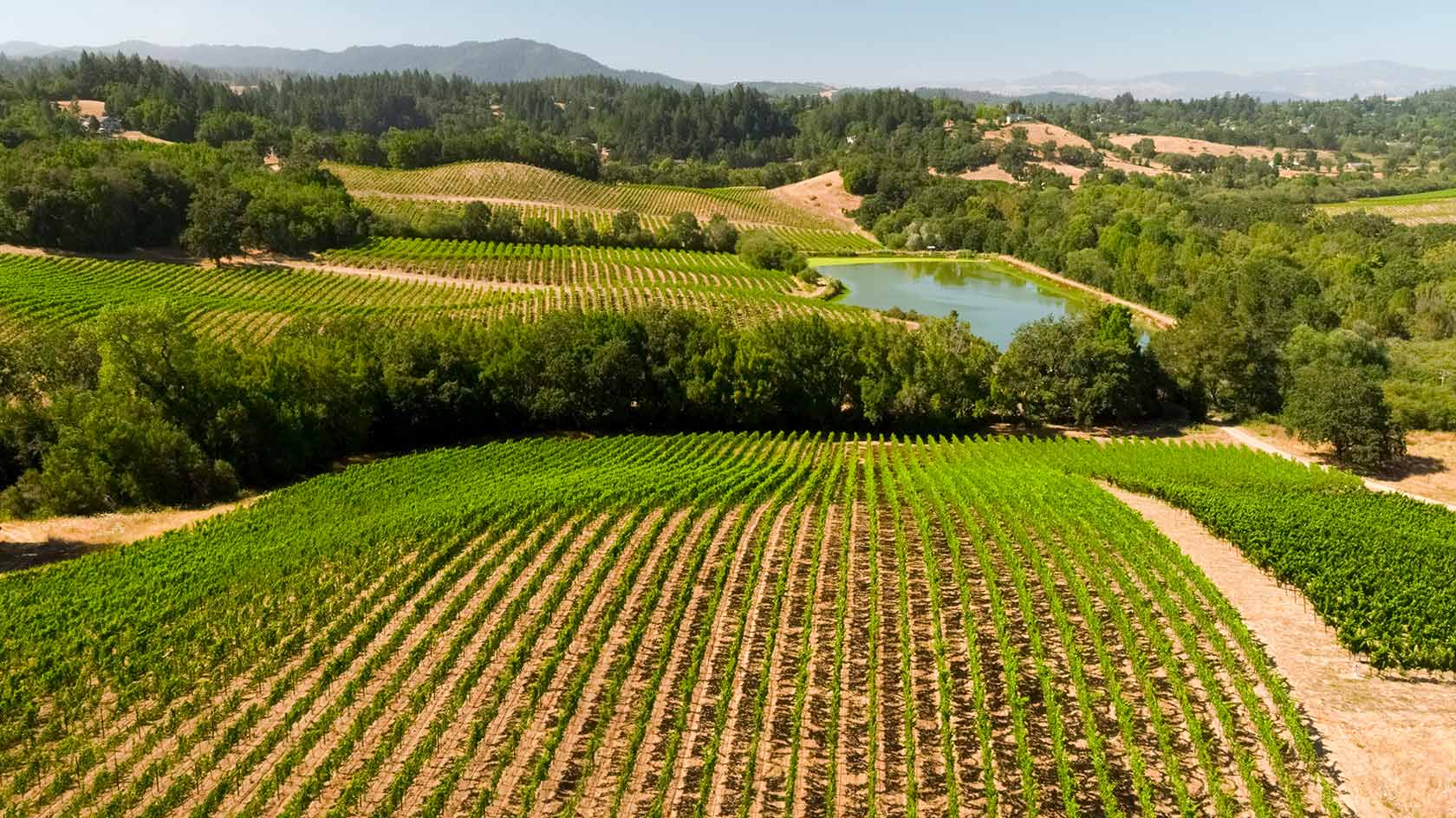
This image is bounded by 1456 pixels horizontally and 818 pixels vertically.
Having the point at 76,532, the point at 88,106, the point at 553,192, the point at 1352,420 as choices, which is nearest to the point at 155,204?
the point at 553,192

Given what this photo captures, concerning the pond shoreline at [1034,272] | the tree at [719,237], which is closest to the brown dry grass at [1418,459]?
the pond shoreline at [1034,272]

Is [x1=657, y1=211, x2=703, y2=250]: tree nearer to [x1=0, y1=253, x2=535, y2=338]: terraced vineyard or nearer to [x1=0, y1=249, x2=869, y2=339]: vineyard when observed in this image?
[x1=0, y1=249, x2=869, y2=339]: vineyard

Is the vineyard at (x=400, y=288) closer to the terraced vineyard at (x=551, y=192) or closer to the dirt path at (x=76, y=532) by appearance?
the dirt path at (x=76, y=532)

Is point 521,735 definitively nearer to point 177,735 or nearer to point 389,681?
point 389,681

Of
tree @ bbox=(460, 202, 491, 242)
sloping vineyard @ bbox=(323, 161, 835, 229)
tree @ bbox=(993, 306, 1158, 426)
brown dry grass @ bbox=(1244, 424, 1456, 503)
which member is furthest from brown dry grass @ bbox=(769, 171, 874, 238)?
brown dry grass @ bbox=(1244, 424, 1456, 503)

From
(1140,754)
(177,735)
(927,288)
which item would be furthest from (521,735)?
(927,288)
